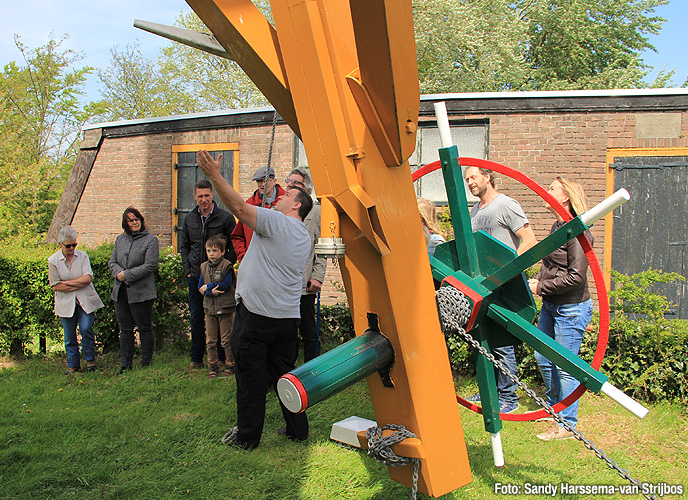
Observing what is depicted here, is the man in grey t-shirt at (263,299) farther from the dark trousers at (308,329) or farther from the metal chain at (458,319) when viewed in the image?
the metal chain at (458,319)

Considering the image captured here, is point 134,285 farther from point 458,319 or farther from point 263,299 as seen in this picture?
point 458,319

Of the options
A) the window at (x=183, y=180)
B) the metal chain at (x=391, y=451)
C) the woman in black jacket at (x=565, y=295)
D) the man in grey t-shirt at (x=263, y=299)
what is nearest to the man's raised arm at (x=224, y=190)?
the man in grey t-shirt at (x=263, y=299)

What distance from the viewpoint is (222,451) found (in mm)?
3863

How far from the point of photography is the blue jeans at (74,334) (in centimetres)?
595

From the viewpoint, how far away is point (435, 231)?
398 centimetres

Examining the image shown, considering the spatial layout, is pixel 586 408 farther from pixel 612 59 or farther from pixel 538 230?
pixel 612 59

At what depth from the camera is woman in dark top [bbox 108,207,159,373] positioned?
593 cm

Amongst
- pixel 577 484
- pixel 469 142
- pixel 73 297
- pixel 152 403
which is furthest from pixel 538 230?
pixel 73 297

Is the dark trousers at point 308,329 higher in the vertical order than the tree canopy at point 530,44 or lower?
lower

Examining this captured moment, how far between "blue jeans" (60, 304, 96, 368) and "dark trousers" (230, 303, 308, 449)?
9.94 ft

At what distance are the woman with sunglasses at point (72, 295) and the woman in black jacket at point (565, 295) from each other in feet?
16.1

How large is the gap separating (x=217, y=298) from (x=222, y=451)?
2.16m

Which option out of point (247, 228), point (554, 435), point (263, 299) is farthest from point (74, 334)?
point (554, 435)

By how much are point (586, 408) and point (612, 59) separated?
2169cm
